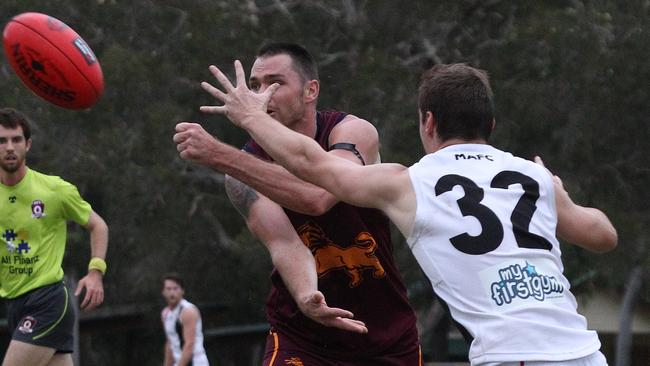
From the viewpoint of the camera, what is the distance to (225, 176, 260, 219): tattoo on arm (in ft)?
19.8

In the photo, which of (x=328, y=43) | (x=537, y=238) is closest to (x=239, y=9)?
(x=328, y=43)

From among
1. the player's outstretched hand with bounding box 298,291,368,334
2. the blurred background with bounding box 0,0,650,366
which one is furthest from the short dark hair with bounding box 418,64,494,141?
the blurred background with bounding box 0,0,650,366

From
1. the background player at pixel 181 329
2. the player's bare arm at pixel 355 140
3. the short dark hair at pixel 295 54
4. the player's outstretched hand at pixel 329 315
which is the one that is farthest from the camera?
the background player at pixel 181 329

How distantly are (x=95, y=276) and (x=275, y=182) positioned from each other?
3.96m

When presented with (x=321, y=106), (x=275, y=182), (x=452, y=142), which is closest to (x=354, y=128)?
(x=275, y=182)

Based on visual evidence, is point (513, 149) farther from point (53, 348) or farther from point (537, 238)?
point (537, 238)

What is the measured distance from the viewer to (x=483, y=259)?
435 centimetres

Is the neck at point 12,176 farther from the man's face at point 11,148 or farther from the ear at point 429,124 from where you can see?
the ear at point 429,124

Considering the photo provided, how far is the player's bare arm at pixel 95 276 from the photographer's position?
29.5 ft

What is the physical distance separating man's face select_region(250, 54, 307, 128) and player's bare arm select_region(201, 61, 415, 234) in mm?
943

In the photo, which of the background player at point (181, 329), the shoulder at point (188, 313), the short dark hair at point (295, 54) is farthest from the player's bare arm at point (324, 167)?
the shoulder at point (188, 313)

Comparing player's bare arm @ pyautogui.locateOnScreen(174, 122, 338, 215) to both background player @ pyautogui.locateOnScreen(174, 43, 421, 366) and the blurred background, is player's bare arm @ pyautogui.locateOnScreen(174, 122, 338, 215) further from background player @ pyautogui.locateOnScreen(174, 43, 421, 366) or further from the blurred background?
the blurred background

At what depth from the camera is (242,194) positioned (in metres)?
6.07

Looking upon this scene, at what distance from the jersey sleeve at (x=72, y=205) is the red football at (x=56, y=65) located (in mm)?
1301
